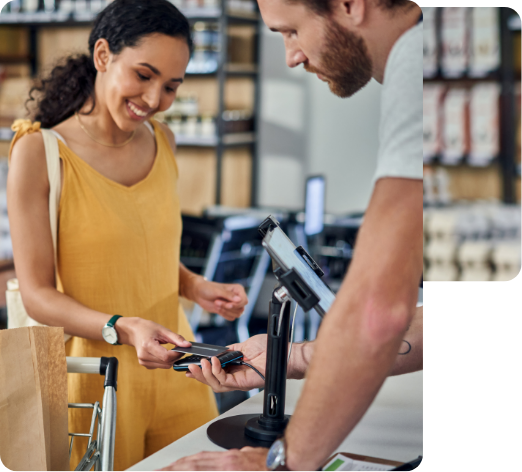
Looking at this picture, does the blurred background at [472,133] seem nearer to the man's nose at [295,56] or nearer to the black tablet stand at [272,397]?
the black tablet stand at [272,397]

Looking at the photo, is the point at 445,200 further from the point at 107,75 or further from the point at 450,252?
the point at 107,75

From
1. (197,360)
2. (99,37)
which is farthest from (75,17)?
(197,360)

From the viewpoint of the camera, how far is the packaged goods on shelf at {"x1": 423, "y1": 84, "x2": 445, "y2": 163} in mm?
2609

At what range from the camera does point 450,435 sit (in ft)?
3.98

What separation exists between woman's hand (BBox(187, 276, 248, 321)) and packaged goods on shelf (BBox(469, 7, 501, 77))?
5.72ft

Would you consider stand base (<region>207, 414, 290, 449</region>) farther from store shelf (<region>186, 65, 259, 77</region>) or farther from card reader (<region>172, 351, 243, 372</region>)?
store shelf (<region>186, 65, 259, 77</region>)

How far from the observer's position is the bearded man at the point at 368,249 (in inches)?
29.6

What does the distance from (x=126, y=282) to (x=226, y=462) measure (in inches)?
21.6

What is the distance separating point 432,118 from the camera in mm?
2650

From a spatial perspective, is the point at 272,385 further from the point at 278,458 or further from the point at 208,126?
the point at 208,126

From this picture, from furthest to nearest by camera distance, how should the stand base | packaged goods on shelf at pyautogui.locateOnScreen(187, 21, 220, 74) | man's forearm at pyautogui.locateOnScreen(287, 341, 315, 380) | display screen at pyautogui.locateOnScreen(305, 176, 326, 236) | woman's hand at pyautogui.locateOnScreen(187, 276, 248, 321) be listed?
packaged goods on shelf at pyautogui.locateOnScreen(187, 21, 220, 74) < display screen at pyautogui.locateOnScreen(305, 176, 326, 236) < woman's hand at pyautogui.locateOnScreen(187, 276, 248, 321) < man's forearm at pyautogui.locateOnScreen(287, 341, 315, 380) < the stand base

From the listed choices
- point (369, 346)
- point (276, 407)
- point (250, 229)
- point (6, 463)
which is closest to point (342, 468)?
point (276, 407)

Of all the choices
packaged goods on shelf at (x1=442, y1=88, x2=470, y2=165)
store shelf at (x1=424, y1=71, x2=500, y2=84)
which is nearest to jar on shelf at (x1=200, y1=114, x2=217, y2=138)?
store shelf at (x1=424, y1=71, x2=500, y2=84)

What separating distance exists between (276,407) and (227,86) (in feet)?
11.1
